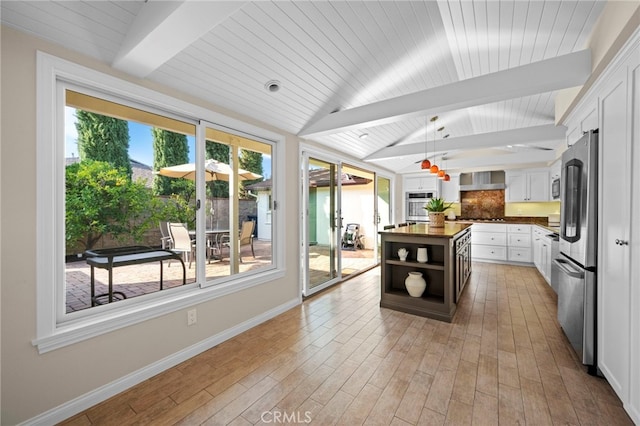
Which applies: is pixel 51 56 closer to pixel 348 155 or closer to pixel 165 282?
pixel 165 282

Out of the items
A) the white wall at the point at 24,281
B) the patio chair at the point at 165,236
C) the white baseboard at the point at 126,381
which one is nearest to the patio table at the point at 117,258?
the patio chair at the point at 165,236

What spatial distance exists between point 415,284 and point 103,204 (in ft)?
10.4

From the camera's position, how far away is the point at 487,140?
4375mm

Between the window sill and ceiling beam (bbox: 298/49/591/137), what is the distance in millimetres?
2209

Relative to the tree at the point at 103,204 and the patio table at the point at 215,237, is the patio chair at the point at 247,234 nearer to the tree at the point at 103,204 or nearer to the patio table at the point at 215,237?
the patio table at the point at 215,237

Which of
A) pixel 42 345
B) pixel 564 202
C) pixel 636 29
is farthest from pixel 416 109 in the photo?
pixel 42 345

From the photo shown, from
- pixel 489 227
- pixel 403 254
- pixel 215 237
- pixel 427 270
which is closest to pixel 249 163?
pixel 215 237

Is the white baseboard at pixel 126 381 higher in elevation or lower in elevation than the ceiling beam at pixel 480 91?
lower

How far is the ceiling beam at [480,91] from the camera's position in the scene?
209 cm

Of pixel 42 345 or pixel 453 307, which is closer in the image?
pixel 42 345

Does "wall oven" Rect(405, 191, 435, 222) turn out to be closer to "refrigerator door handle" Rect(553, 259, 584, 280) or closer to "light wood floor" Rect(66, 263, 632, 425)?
"light wood floor" Rect(66, 263, 632, 425)

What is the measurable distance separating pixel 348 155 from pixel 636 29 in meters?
3.58

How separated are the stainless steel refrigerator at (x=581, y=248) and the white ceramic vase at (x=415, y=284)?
1278 mm

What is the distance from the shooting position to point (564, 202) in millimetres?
2582
